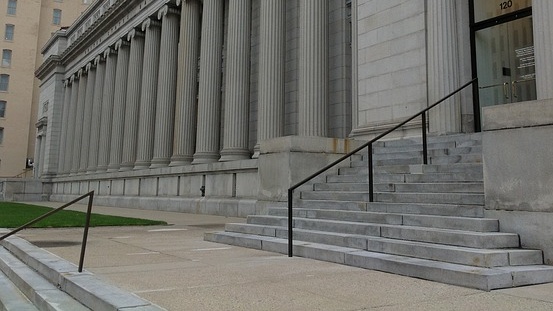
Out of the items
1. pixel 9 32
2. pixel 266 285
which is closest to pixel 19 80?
pixel 9 32

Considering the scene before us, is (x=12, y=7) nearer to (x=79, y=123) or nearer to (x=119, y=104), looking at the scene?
(x=79, y=123)

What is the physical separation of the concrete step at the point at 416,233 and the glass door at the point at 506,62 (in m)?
7.56

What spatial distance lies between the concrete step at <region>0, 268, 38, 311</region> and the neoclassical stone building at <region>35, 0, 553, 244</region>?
6.21 m

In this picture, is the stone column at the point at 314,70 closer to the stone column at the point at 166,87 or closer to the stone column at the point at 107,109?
the stone column at the point at 166,87

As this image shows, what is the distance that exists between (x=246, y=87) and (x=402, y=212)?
14403 millimetres

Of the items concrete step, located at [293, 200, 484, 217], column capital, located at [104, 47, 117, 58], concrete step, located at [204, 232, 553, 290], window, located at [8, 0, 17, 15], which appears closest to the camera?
concrete step, located at [204, 232, 553, 290]

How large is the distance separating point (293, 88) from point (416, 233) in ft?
49.1

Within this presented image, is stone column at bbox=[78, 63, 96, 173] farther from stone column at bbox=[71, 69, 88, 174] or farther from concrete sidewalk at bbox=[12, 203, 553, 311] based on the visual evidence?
concrete sidewalk at bbox=[12, 203, 553, 311]

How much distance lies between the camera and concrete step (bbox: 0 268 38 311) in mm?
5578

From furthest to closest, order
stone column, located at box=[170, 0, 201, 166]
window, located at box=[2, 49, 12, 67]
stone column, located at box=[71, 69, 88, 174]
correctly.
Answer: window, located at box=[2, 49, 12, 67]
stone column, located at box=[71, 69, 88, 174]
stone column, located at box=[170, 0, 201, 166]

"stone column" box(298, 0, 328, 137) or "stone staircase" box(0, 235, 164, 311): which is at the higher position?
"stone column" box(298, 0, 328, 137)

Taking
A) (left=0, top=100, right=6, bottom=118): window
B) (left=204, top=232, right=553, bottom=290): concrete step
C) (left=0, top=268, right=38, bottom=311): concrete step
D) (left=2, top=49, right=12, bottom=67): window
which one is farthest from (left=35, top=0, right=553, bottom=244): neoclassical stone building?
(left=2, top=49, right=12, bottom=67): window

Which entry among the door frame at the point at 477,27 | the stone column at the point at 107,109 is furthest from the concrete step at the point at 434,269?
the stone column at the point at 107,109

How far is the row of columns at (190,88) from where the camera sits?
720 inches
